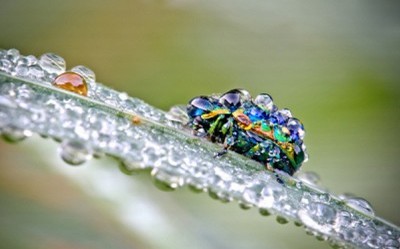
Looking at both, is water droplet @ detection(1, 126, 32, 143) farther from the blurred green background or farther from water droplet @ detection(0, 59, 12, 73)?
the blurred green background

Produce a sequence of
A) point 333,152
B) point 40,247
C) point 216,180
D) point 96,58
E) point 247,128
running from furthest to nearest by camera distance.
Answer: point 96,58 < point 333,152 < point 247,128 < point 40,247 < point 216,180

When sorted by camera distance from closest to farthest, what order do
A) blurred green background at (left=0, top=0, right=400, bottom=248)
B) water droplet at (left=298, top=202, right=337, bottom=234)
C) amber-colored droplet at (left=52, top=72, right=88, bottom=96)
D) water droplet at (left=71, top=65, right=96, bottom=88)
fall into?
water droplet at (left=298, top=202, right=337, bottom=234) < amber-colored droplet at (left=52, top=72, right=88, bottom=96) < water droplet at (left=71, top=65, right=96, bottom=88) < blurred green background at (left=0, top=0, right=400, bottom=248)

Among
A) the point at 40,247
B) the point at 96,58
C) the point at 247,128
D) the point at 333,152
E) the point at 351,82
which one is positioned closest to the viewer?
the point at 40,247

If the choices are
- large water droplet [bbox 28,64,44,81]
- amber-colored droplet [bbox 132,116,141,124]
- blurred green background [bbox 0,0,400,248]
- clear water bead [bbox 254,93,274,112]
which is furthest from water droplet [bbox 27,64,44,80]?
blurred green background [bbox 0,0,400,248]

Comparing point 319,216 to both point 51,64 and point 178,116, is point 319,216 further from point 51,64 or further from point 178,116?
point 51,64

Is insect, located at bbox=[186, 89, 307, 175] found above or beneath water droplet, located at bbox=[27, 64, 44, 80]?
above

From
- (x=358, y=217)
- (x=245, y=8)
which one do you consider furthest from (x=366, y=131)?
(x=358, y=217)

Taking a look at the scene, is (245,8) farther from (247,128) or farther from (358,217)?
(358,217)
